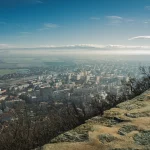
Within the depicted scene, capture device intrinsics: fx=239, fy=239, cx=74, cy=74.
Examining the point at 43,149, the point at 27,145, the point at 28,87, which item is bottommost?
the point at 28,87

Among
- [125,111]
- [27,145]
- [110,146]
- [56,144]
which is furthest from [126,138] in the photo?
[27,145]

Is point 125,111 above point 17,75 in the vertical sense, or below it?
above

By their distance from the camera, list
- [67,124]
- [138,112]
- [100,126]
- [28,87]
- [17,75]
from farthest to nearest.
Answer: [17,75]
[28,87]
[67,124]
[138,112]
[100,126]

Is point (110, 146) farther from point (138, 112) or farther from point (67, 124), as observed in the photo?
point (67, 124)

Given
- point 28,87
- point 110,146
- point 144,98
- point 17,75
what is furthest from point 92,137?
point 17,75

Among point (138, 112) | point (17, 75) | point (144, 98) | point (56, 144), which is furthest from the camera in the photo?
point (17, 75)

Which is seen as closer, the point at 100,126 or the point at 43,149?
the point at 43,149

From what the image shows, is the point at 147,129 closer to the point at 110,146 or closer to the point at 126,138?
the point at 126,138
